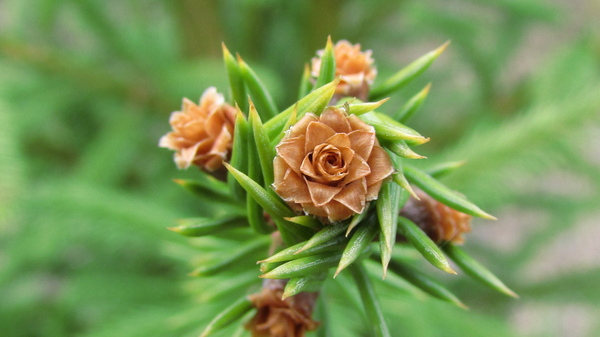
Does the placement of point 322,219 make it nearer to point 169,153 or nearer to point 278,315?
point 278,315

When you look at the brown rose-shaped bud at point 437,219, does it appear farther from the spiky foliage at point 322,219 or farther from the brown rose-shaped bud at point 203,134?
the brown rose-shaped bud at point 203,134

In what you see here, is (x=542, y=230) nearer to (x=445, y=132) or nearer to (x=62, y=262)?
(x=445, y=132)

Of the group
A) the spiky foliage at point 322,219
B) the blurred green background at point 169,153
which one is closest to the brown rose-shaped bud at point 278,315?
the spiky foliage at point 322,219

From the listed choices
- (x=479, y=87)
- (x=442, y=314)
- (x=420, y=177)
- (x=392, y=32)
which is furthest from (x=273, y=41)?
(x=420, y=177)

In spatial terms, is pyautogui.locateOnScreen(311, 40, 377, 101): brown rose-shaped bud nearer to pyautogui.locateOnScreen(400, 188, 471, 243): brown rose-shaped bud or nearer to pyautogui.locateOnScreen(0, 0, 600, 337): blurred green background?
pyautogui.locateOnScreen(400, 188, 471, 243): brown rose-shaped bud

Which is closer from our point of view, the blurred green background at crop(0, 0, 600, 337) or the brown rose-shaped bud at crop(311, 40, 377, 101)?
the brown rose-shaped bud at crop(311, 40, 377, 101)

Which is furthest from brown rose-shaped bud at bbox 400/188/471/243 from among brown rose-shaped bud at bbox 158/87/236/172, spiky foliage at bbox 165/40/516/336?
brown rose-shaped bud at bbox 158/87/236/172

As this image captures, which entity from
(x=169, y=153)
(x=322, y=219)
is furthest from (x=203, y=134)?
(x=169, y=153)
